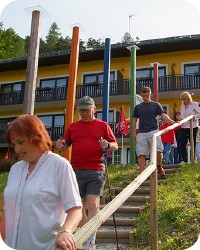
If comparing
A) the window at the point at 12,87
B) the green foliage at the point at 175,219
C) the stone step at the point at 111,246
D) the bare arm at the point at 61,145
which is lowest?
the stone step at the point at 111,246

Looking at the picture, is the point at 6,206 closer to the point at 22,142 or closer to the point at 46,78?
the point at 22,142

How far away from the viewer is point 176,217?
202 inches

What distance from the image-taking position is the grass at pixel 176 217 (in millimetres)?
4613

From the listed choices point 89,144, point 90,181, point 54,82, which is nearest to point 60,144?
point 89,144

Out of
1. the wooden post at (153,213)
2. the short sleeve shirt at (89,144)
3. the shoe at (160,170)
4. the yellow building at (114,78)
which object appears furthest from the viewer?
the yellow building at (114,78)

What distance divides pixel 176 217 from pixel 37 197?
3227mm

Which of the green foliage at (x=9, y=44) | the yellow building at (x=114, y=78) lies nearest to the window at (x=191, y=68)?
the yellow building at (x=114, y=78)

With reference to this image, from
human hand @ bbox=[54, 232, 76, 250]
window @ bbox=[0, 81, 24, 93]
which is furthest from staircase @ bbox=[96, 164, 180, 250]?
window @ bbox=[0, 81, 24, 93]

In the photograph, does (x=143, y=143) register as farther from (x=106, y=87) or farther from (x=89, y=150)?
(x=106, y=87)

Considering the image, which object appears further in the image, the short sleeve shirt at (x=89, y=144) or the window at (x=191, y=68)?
the window at (x=191, y=68)

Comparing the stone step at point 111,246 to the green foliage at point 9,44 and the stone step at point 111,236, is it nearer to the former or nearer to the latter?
the stone step at point 111,236

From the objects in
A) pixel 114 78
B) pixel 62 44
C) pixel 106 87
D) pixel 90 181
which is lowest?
pixel 90 181

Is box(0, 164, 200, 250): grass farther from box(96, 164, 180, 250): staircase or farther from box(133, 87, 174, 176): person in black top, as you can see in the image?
box(133, 87, 174, 176): person in black top

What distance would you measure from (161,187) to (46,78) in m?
20.8
